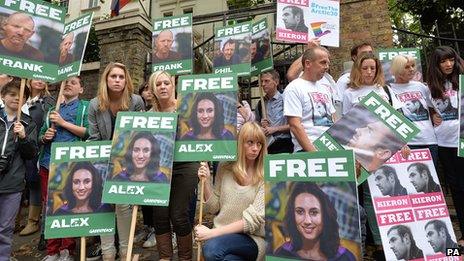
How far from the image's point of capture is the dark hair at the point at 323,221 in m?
1.97

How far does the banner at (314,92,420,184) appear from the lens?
236 cm

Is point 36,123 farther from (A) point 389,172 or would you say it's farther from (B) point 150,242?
(A) point 389,172

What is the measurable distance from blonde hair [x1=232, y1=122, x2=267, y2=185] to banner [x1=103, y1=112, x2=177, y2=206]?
1.72 feet

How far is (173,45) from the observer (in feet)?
13.5

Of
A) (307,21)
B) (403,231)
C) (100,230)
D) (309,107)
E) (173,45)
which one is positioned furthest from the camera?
(307,21)

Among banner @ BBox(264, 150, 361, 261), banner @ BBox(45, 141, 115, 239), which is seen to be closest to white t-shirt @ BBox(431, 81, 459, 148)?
banner @ BBox(264, 150, 361, 261)

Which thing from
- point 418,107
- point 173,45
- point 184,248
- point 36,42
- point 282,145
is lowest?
point 184,248

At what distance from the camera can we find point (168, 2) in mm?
23938

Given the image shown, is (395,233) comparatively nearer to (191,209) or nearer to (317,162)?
(317,162)

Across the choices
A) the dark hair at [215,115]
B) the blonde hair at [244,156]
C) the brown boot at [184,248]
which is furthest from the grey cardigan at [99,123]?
the blonde hair at [244,156]

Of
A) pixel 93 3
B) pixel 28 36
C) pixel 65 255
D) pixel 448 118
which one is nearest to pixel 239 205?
pixel 65 255

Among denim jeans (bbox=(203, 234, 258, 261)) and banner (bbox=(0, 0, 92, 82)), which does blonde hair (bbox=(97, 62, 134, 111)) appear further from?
denim jeans (bbox=(203, 234, 258, 261))

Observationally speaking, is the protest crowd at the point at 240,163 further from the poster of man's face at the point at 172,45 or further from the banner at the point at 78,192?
the poster of man's face at the point at 172,45

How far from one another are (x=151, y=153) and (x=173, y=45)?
176 centimetres
